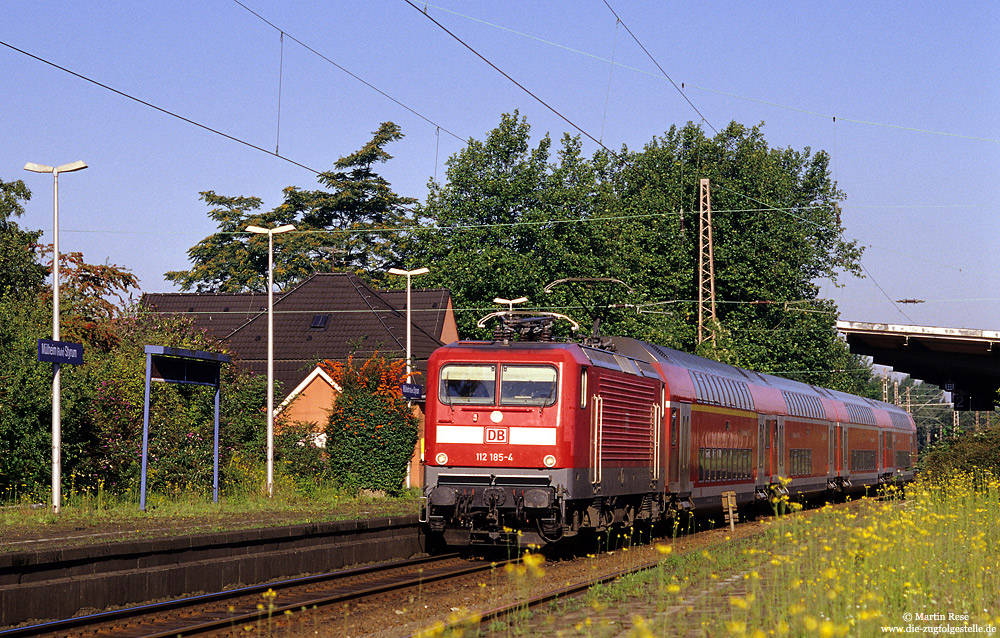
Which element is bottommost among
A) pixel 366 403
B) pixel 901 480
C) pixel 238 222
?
pixel 901 480

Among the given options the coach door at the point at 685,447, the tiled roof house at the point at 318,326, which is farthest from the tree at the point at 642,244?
the coach door at the point at 685,447

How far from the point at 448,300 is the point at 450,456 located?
35390 mm

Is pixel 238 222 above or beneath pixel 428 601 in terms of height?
above

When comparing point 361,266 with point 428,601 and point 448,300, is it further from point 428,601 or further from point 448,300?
point 428,601

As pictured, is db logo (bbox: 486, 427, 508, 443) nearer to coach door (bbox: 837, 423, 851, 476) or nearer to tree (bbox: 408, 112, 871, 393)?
coach door (bbox: 837, 423, 851, 476)

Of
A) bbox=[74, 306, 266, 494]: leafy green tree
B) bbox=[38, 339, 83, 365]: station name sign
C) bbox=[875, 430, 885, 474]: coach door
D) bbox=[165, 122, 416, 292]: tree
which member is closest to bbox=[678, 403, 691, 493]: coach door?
bbox=[74, 306, 266, 494]: leafy green tree

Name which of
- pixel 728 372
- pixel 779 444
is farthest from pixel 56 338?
pixel 779 444

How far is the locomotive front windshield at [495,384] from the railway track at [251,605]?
248cm

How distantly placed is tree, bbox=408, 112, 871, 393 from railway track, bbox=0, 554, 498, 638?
38734mm

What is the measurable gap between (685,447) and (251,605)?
11.9 m

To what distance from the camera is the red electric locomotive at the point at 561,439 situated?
1700 cm

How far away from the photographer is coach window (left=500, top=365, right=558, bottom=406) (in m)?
17.2

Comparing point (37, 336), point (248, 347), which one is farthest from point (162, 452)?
point (248, 347)

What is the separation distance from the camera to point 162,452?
925 inches
